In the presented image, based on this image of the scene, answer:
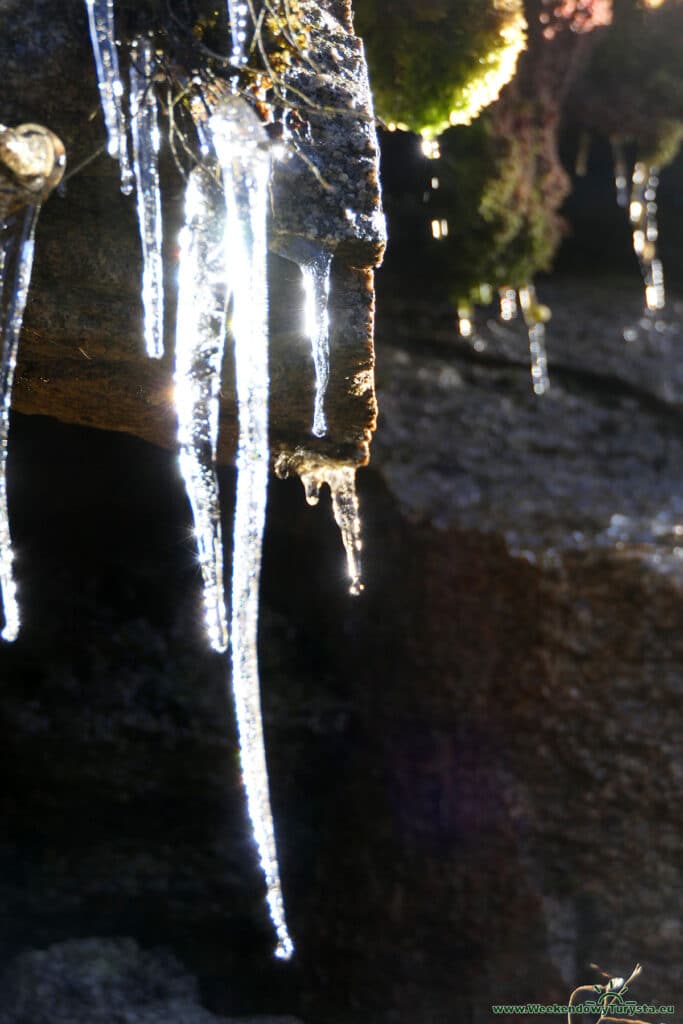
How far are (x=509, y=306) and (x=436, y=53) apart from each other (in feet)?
7.97

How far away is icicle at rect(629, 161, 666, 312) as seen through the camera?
593 centimetres

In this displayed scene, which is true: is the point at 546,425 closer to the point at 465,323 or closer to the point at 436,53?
the point at 465,323

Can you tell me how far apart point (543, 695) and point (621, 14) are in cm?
386

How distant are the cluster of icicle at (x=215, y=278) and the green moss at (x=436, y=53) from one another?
1.39m

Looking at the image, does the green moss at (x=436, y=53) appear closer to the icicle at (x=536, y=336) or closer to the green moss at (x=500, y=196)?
the green moss at (x=500, y=196)

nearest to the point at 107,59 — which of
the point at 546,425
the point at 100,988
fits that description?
the point at 546,425

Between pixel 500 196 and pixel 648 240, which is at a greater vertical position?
pixel 648 240

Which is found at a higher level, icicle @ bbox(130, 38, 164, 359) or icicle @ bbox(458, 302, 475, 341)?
icicle @ bbox(458, 302, 475, 341)

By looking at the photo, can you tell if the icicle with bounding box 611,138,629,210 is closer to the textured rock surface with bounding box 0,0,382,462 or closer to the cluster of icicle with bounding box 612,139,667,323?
the cluster of icicle with bounding box 612,139,667,323

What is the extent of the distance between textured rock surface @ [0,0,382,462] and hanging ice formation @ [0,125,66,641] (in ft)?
0.25

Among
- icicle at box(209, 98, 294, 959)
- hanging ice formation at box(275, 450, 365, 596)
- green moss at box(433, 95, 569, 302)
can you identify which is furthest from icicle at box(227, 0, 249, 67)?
green moss at box(433, 95, 569, 302)

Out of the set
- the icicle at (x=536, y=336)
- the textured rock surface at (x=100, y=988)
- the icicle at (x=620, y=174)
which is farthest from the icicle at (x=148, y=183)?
the icicle at (x=620, y=174)

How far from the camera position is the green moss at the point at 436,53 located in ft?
10.3

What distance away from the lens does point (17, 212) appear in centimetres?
195
